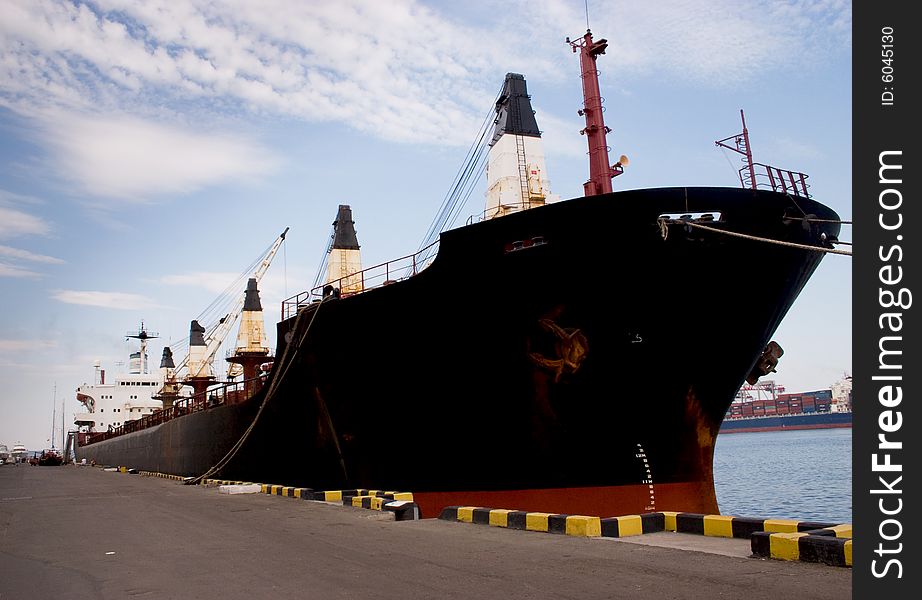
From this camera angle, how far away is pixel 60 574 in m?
7.44

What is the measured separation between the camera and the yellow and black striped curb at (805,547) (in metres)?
6.49

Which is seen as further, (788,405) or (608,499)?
(788,405)

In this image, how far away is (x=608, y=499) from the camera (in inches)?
470

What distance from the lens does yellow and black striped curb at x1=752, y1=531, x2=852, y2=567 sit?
255 inches

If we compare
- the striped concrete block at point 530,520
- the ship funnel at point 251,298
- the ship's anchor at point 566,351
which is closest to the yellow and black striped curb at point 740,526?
the striped concrete block at point 530,520

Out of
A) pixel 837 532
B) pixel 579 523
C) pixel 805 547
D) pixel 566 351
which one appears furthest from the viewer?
pixel 566 351

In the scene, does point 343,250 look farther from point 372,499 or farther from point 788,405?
point 788,405

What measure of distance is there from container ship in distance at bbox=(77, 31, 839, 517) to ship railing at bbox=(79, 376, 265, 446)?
10103 mm

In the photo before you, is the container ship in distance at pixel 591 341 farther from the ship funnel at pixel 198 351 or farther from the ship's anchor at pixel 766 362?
the ship funnel at pixel 198 351

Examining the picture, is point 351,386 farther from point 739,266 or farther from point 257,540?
point 739,266

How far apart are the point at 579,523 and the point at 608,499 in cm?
310

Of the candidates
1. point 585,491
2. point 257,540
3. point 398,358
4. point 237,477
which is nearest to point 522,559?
point 257,540
